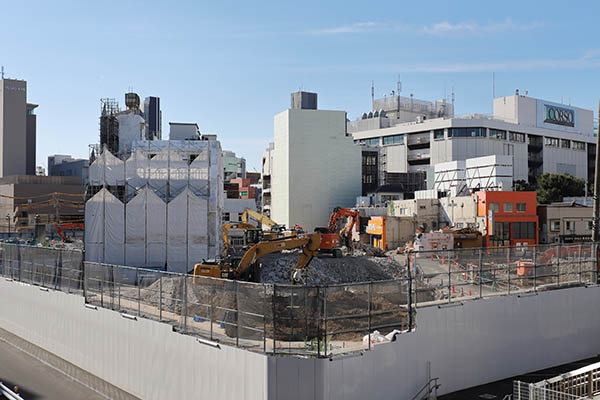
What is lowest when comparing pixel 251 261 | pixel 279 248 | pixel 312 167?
pixel 251 261

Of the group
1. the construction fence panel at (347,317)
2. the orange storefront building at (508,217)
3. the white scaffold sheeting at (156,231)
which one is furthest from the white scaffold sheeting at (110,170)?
the orange storefront building at (508,217)

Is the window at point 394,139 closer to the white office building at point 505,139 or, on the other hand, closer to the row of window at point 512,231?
the white office building at point 505,139

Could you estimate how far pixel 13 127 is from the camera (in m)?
108

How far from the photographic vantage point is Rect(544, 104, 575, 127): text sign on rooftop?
100000 millimetres

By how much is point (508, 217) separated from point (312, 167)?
36.8 metres

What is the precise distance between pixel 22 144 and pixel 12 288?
300 ft

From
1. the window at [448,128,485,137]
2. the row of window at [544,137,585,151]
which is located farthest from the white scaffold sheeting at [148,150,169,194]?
the row of window at [544,137,585,151]

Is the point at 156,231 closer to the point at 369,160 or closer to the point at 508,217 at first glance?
the point at 508,217

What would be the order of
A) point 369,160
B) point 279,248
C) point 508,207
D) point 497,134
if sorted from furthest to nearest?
point 369,160 → point 497,134 → point 508,207 → point 279,248

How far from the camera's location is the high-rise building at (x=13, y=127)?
106125 mm

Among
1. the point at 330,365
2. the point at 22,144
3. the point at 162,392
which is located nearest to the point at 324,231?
the point at 162,392

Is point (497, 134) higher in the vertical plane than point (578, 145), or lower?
higher

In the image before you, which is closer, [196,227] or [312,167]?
[196,227]

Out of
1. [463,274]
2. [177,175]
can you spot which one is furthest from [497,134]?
[463,274]
